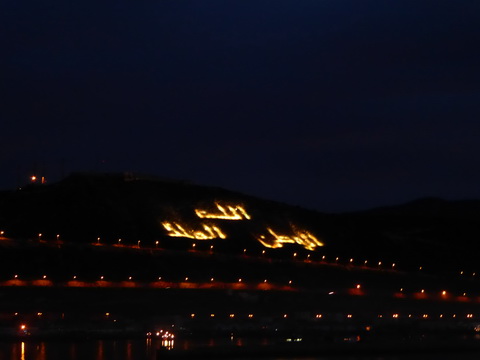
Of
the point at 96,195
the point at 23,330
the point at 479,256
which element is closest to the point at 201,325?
the point at 23,330

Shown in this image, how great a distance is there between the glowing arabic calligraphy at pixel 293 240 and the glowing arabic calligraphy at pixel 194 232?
6.10 metres

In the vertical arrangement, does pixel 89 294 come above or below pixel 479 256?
below

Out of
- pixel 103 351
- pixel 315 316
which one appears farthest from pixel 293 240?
pixel 103 351

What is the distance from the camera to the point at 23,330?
82.4m

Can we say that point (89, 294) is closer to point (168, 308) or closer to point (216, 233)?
point (168, 308)

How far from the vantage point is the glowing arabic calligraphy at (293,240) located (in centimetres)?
14150

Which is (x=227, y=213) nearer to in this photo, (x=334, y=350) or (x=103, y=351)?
(x=334, y=350)

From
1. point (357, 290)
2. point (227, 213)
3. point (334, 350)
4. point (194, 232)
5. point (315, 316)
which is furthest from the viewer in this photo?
point (227, 213)

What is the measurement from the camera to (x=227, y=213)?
150 m

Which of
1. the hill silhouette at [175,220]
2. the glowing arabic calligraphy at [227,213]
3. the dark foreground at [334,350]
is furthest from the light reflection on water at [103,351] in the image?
the glowing arabic calligraphy at [227,213]

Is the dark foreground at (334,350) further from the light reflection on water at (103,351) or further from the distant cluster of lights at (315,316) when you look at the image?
the distant cluster of lights at (315,316)

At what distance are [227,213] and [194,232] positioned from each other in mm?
10862

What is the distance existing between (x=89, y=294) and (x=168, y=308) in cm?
825

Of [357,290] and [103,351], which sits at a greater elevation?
[357,290]
